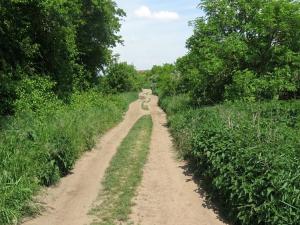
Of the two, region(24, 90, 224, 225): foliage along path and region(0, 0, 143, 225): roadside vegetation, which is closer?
region(24, 90, 224, 225): foliage along path

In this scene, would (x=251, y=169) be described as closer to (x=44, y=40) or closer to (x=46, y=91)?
(x=46, y=91)

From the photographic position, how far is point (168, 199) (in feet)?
35.0

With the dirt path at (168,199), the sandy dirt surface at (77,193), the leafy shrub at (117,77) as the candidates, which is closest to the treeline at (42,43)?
the sandy dirt surface at (77,193)

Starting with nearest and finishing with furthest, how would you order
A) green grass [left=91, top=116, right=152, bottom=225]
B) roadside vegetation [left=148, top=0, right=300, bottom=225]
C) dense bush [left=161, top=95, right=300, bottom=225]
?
dense bush [left=161, top=95, right=300, bottom=225]
roadside vegetation [left=148, top=0, right=300, bottom=225]
green grass [left=91, top=116, right=152, bottom=225]

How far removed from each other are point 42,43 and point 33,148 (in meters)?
14.4

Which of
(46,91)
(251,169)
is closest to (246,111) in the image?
(251,169)

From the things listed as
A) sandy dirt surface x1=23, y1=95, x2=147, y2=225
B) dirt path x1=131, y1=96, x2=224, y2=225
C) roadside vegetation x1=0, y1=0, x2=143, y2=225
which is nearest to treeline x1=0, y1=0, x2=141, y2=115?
roadside vegetation x1=0, y1=0, x2=143, y2=225

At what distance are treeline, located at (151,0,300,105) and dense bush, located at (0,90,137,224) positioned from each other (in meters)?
6.69

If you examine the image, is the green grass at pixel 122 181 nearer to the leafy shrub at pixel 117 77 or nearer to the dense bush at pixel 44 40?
the dense bush at pixel 44 40

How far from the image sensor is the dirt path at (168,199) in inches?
364

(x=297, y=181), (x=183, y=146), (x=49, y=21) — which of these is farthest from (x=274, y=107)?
(x=49, y=21)

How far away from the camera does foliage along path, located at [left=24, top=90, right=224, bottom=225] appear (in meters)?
9.22

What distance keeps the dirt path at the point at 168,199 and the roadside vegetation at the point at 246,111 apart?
0.47 meters

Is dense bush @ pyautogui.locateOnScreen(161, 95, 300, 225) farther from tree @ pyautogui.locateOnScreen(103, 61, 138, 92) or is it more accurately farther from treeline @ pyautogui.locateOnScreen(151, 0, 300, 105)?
tree @ pyautogui.locateOnScreen(103, 61, 138, 92)
